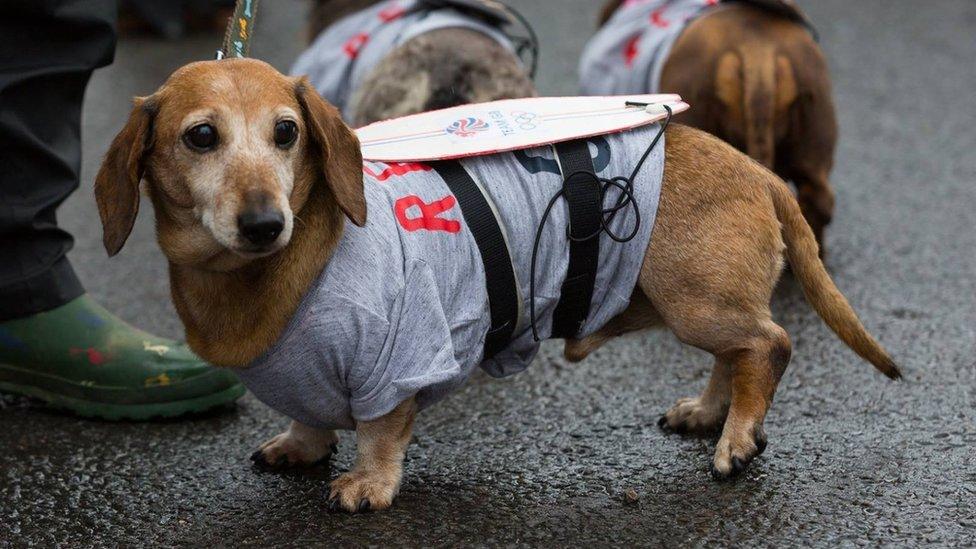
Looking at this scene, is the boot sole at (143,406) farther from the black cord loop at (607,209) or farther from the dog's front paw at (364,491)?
the black cord loop at (607,209)

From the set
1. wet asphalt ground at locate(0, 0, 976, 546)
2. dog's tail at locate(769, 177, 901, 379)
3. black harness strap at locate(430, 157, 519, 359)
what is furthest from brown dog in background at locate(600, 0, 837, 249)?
black harness strap at locate(430, 157, 519, 359)

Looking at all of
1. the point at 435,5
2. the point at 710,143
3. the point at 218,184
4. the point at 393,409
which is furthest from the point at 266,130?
the point at 435,5

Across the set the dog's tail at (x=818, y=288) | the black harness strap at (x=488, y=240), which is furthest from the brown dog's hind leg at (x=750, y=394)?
the black harness strap at (x=488, y=240)

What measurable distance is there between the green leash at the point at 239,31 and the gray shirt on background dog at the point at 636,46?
1.71 m

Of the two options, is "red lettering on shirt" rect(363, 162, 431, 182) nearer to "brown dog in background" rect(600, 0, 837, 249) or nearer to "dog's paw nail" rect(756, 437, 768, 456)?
"dog's paw nail" rect(756, 437, 768, 456)

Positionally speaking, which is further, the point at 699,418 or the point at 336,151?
the point at 699,418

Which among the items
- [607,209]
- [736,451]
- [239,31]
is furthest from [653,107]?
[239,31]

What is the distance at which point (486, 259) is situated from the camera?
252 centimetres

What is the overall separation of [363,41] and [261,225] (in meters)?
2.11

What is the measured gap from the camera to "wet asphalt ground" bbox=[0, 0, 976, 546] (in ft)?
8.09

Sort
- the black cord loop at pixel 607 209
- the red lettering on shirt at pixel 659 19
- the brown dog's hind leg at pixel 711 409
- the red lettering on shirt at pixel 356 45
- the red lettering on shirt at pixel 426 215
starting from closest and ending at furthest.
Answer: the red lettering on shirt at pixel 426 215
the black cord loop at pixel 607 209
the brown dog's hind leg at pixel 711 409
the red lettering on shirt at pixel 356 45
the red lettering on shirt at pixel 659 19

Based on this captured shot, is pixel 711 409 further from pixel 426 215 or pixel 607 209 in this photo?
pixel 426 215

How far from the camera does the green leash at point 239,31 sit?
2.64 m

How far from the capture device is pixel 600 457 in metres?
2.79
